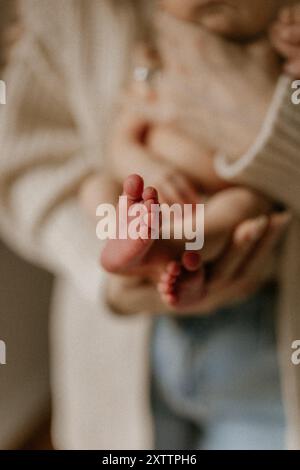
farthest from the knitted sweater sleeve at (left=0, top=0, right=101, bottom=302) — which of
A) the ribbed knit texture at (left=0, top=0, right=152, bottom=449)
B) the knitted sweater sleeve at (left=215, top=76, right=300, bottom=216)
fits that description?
the knitted sweater sleeve at (left=215, top=76, right=300, bottom=216)

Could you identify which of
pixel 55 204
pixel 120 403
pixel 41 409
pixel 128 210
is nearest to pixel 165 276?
pixel 128 210

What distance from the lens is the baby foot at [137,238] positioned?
0.29 meters

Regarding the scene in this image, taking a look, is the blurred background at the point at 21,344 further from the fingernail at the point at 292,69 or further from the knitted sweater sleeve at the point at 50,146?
the fingernail at the point at 292,69

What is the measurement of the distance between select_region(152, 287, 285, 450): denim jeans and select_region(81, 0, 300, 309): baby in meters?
0.13

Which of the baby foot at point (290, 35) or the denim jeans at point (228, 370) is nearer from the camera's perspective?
the baby foot at point (290, 35)

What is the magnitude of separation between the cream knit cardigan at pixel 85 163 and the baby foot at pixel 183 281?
0.21ft

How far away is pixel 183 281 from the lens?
1.07 feet

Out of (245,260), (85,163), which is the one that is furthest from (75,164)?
(245,260)

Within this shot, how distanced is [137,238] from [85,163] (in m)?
0.14

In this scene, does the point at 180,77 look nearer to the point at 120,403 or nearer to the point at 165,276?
the point at 165,276

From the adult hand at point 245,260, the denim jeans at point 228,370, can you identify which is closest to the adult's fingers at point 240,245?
the adult hand at point 245,260

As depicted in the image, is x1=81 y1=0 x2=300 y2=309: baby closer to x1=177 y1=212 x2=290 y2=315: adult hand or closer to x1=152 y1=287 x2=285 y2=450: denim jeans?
x1=177 y1=212 x2=290 y2=315: adult hand

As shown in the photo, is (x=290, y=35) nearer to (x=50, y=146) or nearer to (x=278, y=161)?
(x=278, y=161)

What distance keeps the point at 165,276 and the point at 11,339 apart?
8.0 inches
